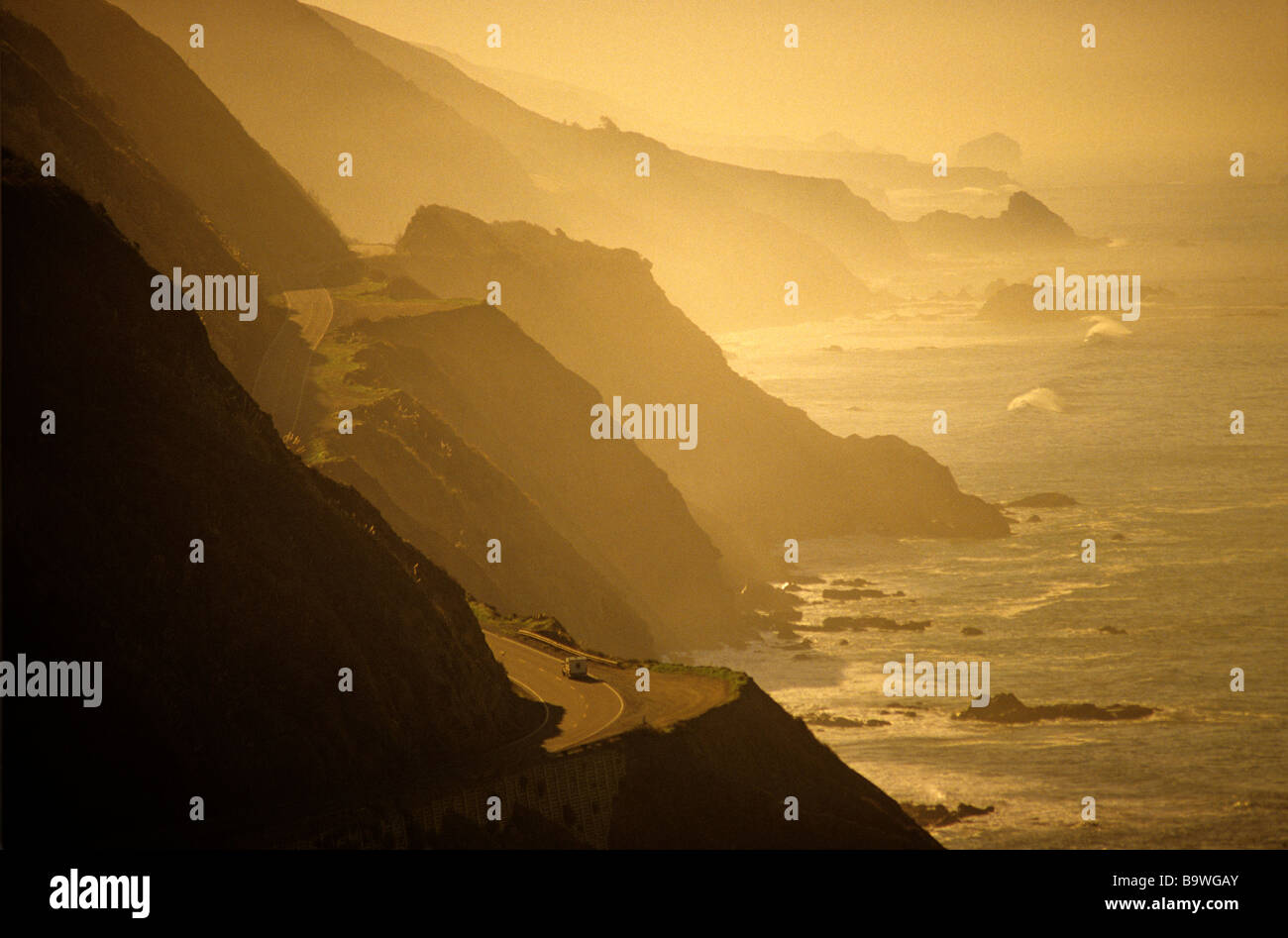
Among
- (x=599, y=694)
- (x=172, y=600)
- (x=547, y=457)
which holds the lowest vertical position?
(x=599, y=694)

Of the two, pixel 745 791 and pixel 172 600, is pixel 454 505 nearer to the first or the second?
pixel 745 791

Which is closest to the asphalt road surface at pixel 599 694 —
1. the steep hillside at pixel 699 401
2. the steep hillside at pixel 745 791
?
the steep hillside at pixel 745 791

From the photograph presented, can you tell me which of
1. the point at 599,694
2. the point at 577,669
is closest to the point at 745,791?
the point at 599,694

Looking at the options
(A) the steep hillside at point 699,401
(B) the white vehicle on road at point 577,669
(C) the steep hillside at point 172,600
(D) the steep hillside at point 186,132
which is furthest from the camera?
(A) the steep hillside at point 699,401

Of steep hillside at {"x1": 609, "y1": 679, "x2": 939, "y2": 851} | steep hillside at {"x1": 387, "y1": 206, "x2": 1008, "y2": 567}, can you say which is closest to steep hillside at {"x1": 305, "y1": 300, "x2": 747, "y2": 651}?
steep hillside at {"x1": 387, "y1": 206, "x2": 1008, "y2": 567}

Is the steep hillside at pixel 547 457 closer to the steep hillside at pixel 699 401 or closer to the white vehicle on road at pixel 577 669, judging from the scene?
the steep hillside at pixel 699 401

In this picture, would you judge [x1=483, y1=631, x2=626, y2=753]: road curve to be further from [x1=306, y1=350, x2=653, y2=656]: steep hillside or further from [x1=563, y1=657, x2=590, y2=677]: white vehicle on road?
[x1=306, y1=350, x2=653, y2=656]: steep hillside
